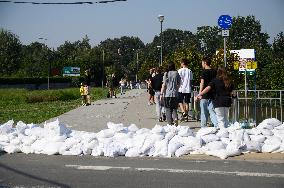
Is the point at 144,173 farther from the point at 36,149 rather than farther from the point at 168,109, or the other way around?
the point at 168,109

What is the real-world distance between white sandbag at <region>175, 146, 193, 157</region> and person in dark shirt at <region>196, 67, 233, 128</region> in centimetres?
170

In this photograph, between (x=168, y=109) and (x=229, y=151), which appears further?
(x=168, y=109)

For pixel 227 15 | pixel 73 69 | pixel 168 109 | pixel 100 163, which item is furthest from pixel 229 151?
pixel 73 69

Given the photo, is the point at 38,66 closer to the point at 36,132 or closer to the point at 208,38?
the point at 208,38

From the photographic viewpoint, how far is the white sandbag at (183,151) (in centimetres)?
941

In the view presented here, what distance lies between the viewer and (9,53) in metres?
96.6

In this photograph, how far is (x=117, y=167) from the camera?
8.24 metres

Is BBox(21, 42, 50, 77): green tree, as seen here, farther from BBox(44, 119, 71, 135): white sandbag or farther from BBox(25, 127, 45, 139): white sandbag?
Result: BBox(44, 119, 71, 135): white sandbag

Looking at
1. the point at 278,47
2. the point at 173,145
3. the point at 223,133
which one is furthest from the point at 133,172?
the point at 278,47

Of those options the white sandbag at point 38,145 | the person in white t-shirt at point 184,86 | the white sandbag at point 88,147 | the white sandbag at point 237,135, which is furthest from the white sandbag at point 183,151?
the person in white t-shirt at point 184,86

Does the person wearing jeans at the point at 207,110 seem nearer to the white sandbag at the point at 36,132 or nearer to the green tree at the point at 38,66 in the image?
the white sandbag at the point at 36,132

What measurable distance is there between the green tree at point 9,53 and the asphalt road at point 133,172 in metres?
84.9

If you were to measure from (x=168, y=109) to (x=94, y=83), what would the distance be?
72.7 m

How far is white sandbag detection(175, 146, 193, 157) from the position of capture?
30.9 ft
